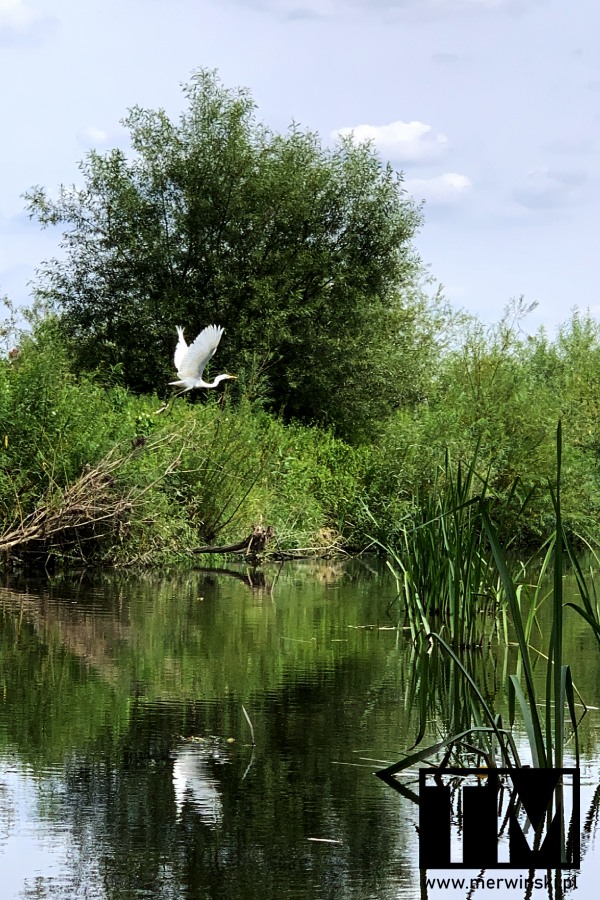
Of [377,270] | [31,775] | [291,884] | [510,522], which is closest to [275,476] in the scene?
[510,522]

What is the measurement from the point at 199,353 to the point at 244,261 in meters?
10.7

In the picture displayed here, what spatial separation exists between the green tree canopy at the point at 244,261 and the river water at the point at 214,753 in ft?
61.5

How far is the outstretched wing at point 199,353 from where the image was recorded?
2098cm

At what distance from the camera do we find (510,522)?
26062 millimetres

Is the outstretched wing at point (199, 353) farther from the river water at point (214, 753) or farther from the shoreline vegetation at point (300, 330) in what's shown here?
the river water at point (214, 753)

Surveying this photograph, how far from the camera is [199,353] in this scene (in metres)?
21.5

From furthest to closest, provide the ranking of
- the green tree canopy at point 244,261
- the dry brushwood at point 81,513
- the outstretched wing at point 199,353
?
the green tree canopy at point 244,261 < the outstretched wing at point 199,353 < the dry brushwood at point 81,513

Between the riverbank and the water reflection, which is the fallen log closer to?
the riverbank

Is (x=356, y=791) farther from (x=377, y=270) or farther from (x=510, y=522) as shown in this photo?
(x=377, y=270)

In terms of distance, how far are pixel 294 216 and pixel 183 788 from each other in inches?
1069

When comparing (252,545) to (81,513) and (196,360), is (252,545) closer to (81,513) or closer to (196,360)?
(196,360)

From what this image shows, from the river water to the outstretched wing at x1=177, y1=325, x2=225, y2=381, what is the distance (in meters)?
8.56

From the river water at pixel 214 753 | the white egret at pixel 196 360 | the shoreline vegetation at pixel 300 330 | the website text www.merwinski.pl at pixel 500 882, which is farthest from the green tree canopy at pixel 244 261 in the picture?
the website text www.merwinski.pl at pixel 500 882

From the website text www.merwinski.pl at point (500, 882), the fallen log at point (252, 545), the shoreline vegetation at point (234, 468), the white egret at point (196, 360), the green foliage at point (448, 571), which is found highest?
the white egret at point (196, 360)
